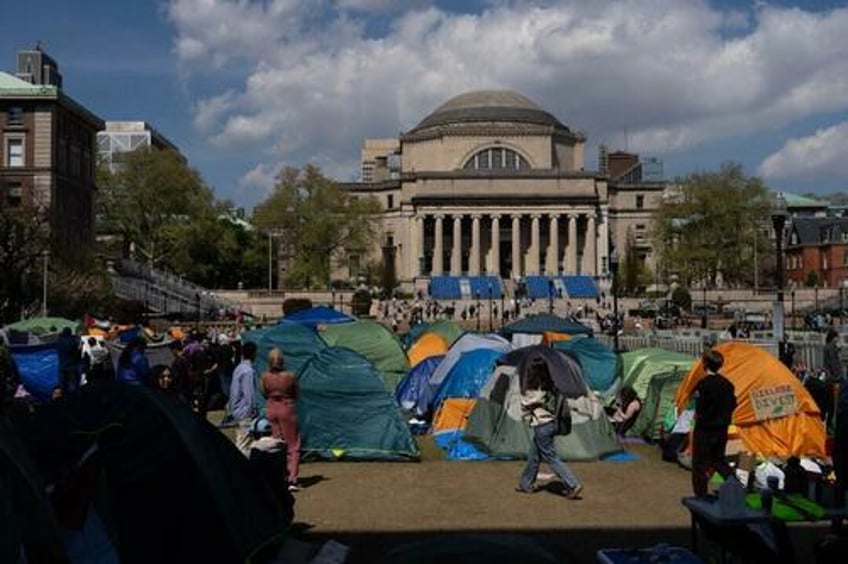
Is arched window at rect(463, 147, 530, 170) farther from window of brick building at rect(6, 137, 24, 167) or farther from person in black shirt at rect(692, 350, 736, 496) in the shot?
person in black shirt at rect(692, 350, 736, 496)

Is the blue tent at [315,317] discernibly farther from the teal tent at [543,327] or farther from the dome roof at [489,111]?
the dome roof at [489,111]

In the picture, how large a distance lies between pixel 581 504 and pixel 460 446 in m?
4.07

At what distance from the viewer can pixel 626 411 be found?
18312 mm

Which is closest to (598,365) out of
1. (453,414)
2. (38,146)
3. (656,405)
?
(656,405)

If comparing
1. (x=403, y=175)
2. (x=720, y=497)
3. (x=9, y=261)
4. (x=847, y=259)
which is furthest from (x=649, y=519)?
(x=403, y=175)

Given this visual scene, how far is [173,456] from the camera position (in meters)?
8.19

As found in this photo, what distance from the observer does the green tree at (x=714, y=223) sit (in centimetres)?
8300

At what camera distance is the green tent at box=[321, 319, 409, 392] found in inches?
968

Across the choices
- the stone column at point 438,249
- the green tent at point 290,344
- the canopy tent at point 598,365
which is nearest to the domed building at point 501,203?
the stone column at point 438,249

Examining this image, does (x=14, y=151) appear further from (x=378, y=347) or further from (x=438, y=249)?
(x=438, y=249)

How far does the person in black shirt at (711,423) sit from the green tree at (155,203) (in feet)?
236

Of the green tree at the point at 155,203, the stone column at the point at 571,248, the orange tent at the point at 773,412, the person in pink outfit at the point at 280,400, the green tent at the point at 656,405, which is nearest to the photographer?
the person in pink outfit at the point at 280,400

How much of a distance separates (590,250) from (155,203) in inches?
1927

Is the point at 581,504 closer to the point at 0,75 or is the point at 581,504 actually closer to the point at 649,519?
the point at 649,519
